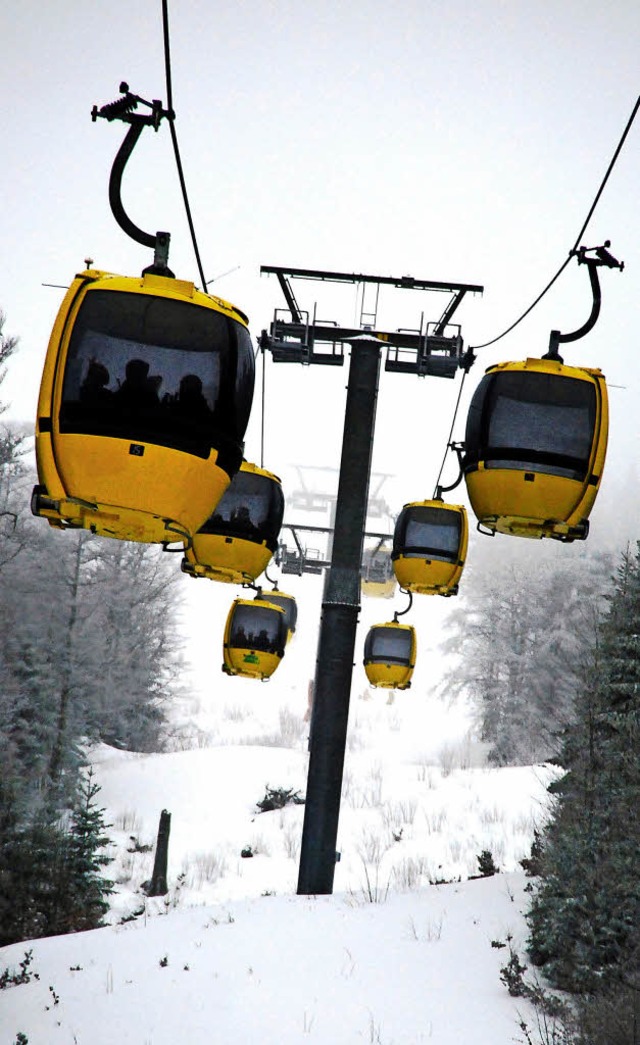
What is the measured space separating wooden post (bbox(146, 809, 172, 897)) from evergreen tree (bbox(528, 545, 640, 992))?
10.1 metres

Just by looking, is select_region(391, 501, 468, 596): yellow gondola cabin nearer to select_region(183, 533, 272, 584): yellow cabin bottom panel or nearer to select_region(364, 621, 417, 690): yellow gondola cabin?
select_region(183, 533, 272, 584): yellow cabin bottom panel

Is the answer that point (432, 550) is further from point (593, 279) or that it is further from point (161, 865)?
point (161, 865)

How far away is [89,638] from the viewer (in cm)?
2947

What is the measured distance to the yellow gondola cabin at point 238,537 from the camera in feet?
22.3

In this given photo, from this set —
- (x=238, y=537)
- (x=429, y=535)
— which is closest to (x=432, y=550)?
(x=429, y=535)

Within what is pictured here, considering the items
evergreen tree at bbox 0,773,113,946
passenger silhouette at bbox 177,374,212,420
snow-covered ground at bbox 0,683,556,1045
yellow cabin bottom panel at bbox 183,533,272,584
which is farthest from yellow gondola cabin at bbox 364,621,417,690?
passenger silhouette at bbox 177,374,212,420

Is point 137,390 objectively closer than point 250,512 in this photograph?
Yes

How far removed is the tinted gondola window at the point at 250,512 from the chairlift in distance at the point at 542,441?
2.41 meters

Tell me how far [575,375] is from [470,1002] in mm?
5823

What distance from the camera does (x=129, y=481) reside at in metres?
2.92

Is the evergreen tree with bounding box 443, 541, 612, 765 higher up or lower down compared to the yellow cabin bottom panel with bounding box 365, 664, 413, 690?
higher up

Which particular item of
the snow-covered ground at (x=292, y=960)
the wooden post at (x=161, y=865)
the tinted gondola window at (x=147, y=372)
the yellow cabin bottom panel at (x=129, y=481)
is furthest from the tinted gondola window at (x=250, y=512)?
the wooden post at (x=161, y=865)

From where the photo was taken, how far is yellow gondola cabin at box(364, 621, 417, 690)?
15656 mm

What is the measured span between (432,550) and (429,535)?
7.8 inches
